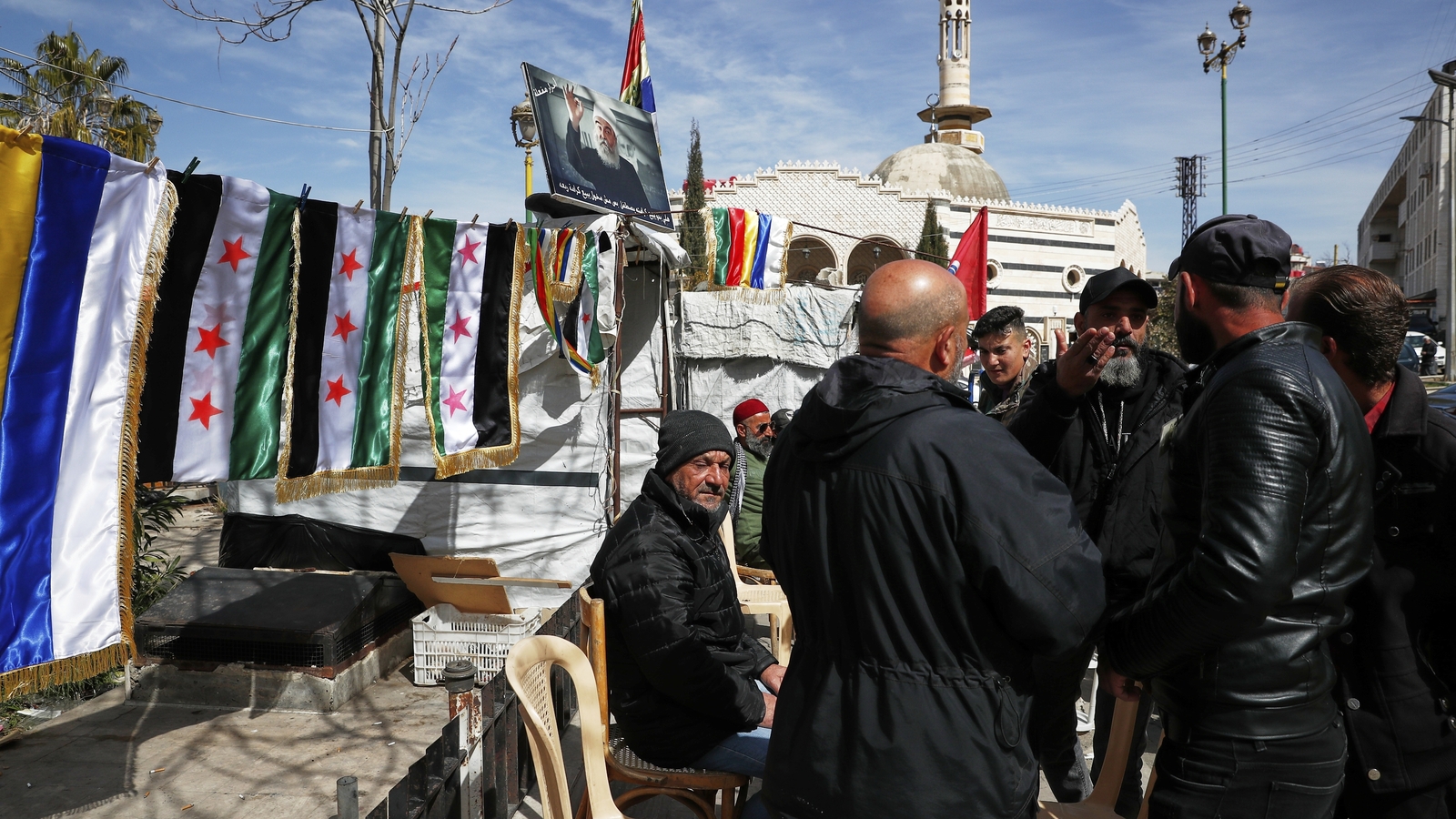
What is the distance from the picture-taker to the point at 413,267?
464 centimetres

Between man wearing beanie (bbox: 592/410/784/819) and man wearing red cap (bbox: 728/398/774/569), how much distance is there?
2.56 meters

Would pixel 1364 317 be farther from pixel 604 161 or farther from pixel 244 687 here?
pixel 244 687

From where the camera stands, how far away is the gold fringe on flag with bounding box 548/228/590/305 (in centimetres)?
548

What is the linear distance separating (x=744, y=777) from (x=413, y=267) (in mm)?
3100

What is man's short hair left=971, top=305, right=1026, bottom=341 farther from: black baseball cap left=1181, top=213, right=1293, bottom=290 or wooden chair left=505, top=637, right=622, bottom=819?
wooden chair left=505, top=637, right=622, bottom=819

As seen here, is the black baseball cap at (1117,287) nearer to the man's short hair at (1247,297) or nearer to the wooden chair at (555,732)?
the man's short hair at (1247,297)

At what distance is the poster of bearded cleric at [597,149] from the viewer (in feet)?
19.3

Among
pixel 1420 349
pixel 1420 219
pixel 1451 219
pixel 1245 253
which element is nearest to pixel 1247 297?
pixel 1245 253

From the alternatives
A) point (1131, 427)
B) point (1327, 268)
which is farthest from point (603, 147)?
point (1327, 268)

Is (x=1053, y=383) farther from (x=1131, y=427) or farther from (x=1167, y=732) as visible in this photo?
(x=1167, y=732)

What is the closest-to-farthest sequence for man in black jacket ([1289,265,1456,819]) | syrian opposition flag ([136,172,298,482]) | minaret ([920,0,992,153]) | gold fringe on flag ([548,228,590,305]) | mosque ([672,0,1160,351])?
1. man in black jacket ([1289,265,1456,819])
2. syrian opposition flag ([136,172,298,482])
3. gold fringe on flag ([548,228,590,305])
4. mosque ([672,0,1160,351])
5. minaret ([920,0,992,153])

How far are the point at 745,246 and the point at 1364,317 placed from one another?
5904 mm

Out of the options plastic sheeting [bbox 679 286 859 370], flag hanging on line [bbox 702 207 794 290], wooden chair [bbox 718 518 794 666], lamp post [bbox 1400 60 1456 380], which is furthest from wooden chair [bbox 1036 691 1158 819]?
lamp post [bbox 1400 60 1456 380]

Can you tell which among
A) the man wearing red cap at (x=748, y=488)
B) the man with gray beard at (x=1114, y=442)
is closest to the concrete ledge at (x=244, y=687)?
the man wearing red cap at (x=748, y=488)
